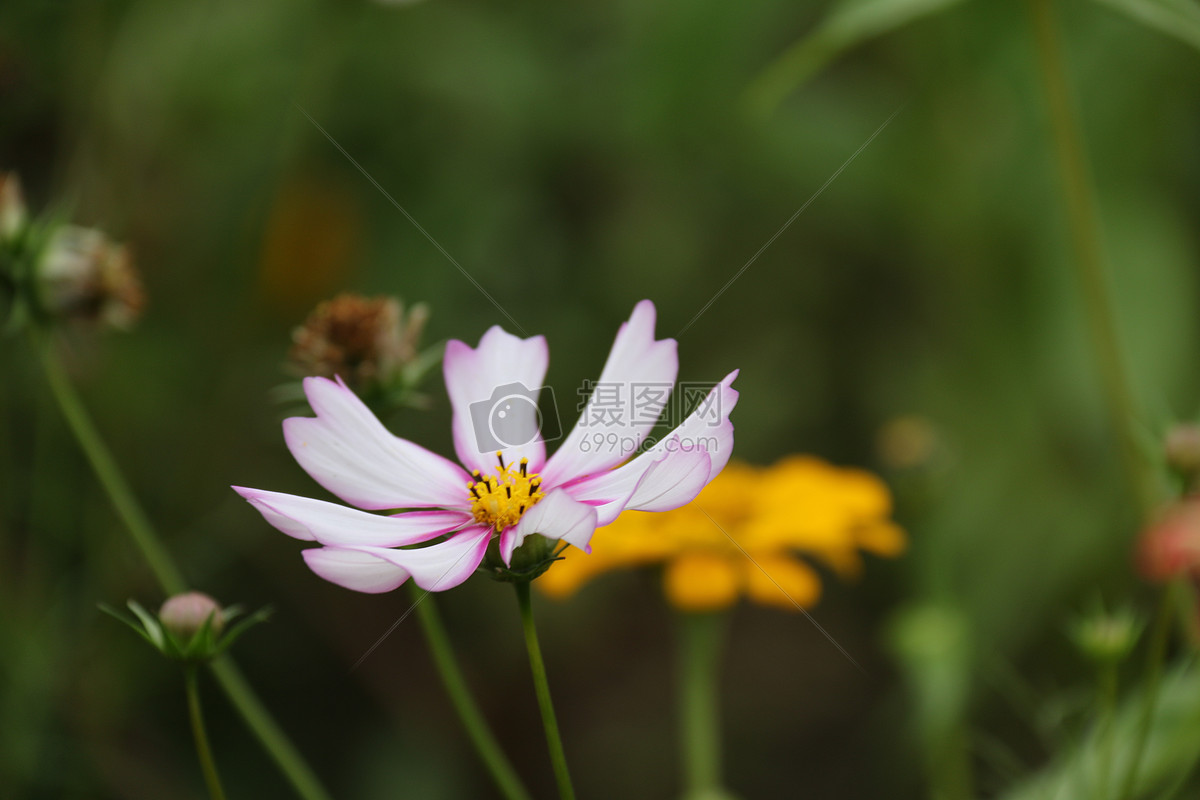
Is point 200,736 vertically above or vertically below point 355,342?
below

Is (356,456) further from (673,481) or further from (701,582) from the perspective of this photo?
(701,582)

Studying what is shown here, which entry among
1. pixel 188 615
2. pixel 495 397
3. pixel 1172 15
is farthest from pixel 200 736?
pixel 1172 15

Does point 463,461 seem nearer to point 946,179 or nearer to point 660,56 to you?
point 660,56

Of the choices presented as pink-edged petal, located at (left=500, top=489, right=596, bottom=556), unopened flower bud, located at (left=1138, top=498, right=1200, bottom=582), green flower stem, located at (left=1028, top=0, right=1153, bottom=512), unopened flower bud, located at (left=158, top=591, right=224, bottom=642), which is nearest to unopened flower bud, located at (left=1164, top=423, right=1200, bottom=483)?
unopened flower bud, located at (left=1138, top=498, right=1200, bottom=582)

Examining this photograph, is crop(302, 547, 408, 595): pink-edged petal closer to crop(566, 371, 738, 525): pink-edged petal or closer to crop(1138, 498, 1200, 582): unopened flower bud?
crop(566, 371, 738, 525): pink-edged petal

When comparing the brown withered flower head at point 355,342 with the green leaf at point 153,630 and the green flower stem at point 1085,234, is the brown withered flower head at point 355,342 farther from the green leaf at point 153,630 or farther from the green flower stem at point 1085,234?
the green flower stem at point 1085,234

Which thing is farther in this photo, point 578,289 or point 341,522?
point 578,289

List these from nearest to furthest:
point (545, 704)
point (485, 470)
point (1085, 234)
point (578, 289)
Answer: point (545, 704) → point (485, 470) → point (1085, 234) → point (578, 289)
